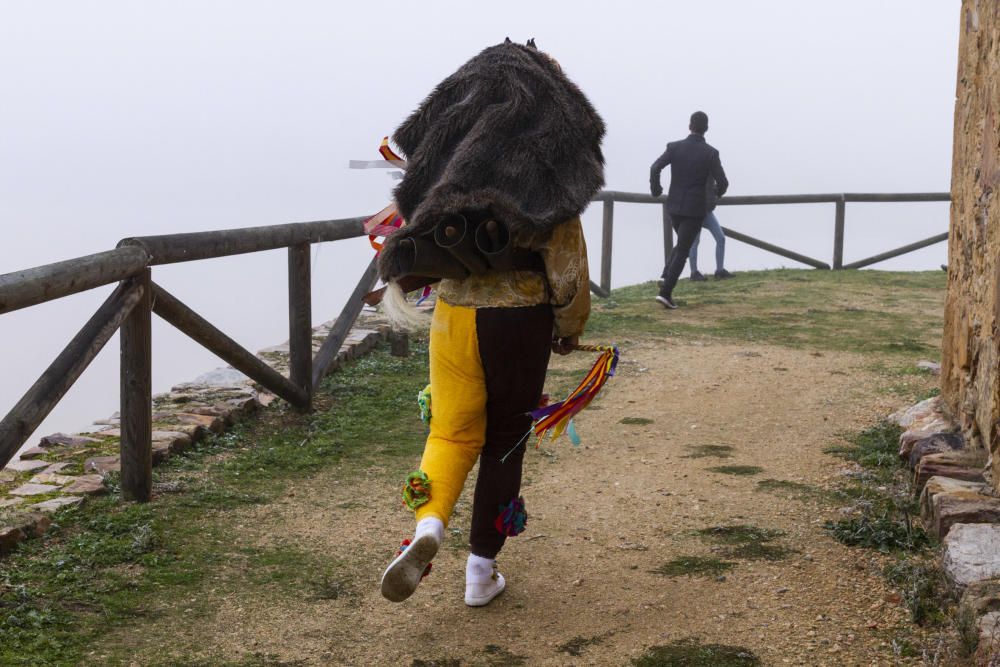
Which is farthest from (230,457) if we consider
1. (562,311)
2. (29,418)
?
(562,311)

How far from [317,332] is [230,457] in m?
2.74

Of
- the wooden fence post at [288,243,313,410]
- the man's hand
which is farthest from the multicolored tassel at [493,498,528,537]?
the wooden fence post at [288,243,313,410]

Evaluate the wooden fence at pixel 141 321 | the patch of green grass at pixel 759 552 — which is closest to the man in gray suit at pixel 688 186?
the wooden fence at pixel 141 321

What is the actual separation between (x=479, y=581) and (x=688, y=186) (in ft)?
22.3

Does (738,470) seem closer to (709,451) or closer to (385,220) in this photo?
(709,451)

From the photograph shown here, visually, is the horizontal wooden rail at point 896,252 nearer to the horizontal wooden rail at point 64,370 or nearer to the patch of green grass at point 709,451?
the patch of green grass at point 709,451

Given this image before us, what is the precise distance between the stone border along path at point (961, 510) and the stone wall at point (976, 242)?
0.27 feet

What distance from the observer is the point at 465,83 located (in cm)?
295

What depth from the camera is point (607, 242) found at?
36.5ft

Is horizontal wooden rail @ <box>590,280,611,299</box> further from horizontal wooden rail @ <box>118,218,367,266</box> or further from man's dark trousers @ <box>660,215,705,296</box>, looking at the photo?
horizontal wooden rail @ <box>118,218,367,266</box>

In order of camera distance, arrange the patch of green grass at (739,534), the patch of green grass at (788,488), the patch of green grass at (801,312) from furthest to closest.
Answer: the patch of green grass at (801,312) < the patch of green grass at (788,488) < the patch of green grass at (739,534)

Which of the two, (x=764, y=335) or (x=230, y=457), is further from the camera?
(x=764, y=335)

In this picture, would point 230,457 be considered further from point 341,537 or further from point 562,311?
point 562,311

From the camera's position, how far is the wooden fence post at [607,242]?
10.9 meters
